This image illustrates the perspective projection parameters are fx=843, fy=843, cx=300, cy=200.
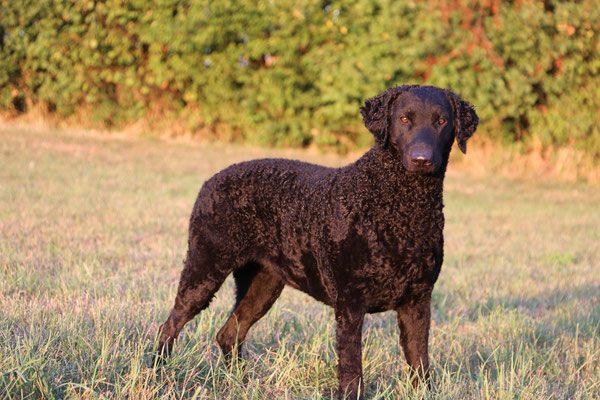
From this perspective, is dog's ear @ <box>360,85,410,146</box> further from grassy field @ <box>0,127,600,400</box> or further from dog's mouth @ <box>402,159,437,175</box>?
grassy field @ <box>0,127,600,400</box>

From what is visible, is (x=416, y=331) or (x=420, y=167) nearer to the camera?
(x=420, y=167)

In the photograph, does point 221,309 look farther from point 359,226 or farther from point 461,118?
point 461,118

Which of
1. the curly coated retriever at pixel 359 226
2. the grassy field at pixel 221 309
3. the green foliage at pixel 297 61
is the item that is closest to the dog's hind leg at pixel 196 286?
the curly coated retriever at pixel 359 226

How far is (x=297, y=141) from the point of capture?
1853 cm

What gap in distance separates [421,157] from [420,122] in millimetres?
269

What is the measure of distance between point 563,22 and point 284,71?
5.80 metres

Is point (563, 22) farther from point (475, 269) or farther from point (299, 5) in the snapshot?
point (475, 269)

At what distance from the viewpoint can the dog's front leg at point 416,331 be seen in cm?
395

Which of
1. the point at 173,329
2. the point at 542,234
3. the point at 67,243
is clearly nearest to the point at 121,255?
the point at 67,243

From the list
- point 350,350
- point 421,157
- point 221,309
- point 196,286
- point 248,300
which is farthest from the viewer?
point 221,309

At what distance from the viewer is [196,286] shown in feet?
14.7

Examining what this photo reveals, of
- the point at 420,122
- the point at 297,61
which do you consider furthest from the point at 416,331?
the point at 297,61

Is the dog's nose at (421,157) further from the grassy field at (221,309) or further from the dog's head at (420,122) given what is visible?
the grassy field at (221,309)

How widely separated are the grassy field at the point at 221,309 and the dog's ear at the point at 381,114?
1.19 meters
